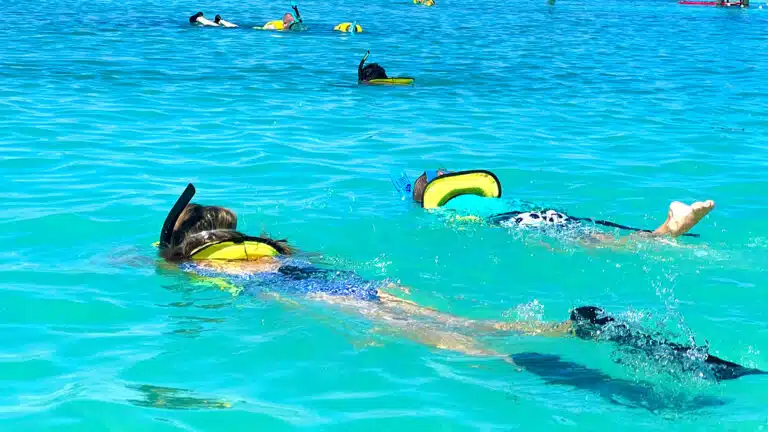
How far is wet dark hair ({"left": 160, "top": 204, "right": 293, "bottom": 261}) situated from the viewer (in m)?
6.68

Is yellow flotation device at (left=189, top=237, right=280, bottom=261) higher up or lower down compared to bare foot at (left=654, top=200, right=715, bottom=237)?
lower down

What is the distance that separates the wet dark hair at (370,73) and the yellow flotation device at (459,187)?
25.6 feet

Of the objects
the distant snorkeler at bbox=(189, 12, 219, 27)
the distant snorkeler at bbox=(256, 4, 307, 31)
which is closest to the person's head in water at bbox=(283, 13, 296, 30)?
the distant snorkeler at bbox=(256, 4, 307, 31)

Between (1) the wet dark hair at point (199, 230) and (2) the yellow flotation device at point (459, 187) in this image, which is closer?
(1) the wet dark hair at point (199, 230)

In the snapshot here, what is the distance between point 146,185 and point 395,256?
3.18 m

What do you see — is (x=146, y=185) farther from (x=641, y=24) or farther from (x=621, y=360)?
(x=641, y=24)

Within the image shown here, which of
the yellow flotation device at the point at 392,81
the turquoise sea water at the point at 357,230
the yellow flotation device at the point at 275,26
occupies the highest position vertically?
the yellow flotation device at the point at 275,26

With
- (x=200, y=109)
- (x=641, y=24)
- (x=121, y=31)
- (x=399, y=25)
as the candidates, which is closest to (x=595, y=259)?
(x=200, y=109)

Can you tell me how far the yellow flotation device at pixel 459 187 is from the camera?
845 centimetres

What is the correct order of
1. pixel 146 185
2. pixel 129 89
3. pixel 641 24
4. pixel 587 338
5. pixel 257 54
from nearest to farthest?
pixel 587 338 → pixel 146 185 → pixel 129 89 → pixel 257 54 → pixel 641 24

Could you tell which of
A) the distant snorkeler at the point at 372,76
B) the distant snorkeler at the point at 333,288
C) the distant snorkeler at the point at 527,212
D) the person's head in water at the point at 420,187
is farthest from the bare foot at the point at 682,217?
the distant snorkeler at the point at 372,76

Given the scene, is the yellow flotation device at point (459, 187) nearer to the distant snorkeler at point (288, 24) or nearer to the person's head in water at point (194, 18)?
the distant snorkeler at point (288, 24)

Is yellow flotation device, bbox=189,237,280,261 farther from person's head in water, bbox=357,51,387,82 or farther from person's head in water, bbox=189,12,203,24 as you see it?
person's head in water, bbox=189,12,203,24

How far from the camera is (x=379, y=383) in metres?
5.27
